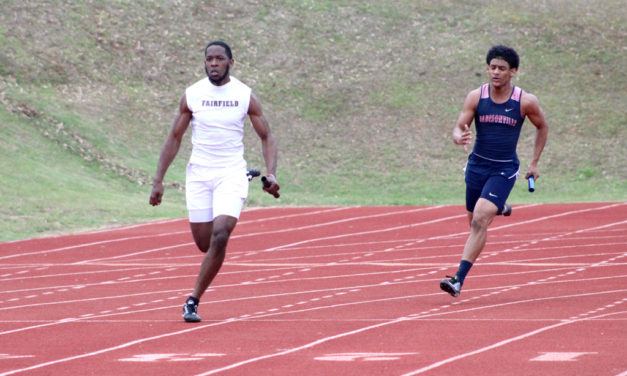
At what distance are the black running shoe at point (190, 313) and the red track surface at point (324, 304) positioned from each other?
0.30 ft

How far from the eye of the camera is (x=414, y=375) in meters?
6.52

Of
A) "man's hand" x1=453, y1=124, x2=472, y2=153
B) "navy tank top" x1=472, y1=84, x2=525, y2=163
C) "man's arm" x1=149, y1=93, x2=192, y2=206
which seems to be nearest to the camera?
Answer: "man's arm" x1=149, y1=93, x2=192, y2=206

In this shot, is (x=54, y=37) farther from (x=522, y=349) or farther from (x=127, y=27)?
(x=522, y=349)

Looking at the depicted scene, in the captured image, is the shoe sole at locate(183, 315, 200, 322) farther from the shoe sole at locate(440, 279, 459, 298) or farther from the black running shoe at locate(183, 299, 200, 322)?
the shoe sole at locate(440, 279, 459, 298)

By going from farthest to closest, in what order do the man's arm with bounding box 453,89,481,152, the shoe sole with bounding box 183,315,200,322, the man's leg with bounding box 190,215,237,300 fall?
1. the man's arm with bounding box 453,89,481,152
2. the man's leg with bounding box 190,215,237,300
3. the shoe sole with bounding box 183,315,200,322

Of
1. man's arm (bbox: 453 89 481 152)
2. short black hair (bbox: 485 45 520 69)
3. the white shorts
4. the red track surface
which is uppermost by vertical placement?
short black hair (bbox: 485 45 520 69)

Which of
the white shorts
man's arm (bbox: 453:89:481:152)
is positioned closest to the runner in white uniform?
the white shorts

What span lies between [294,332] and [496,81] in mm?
3094

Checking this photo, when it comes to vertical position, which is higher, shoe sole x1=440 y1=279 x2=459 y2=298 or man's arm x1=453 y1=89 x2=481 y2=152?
man's arm x1=453 y1=89 x2=481 y2=152

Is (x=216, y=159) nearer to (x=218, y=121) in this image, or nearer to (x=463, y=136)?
(x=218, y=121)

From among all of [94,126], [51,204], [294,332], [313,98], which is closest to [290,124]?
[313,98]

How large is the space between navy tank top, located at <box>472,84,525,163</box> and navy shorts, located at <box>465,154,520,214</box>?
0.21 feet

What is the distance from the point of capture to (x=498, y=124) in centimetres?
1036

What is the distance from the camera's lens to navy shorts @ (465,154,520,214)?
34.0ft
